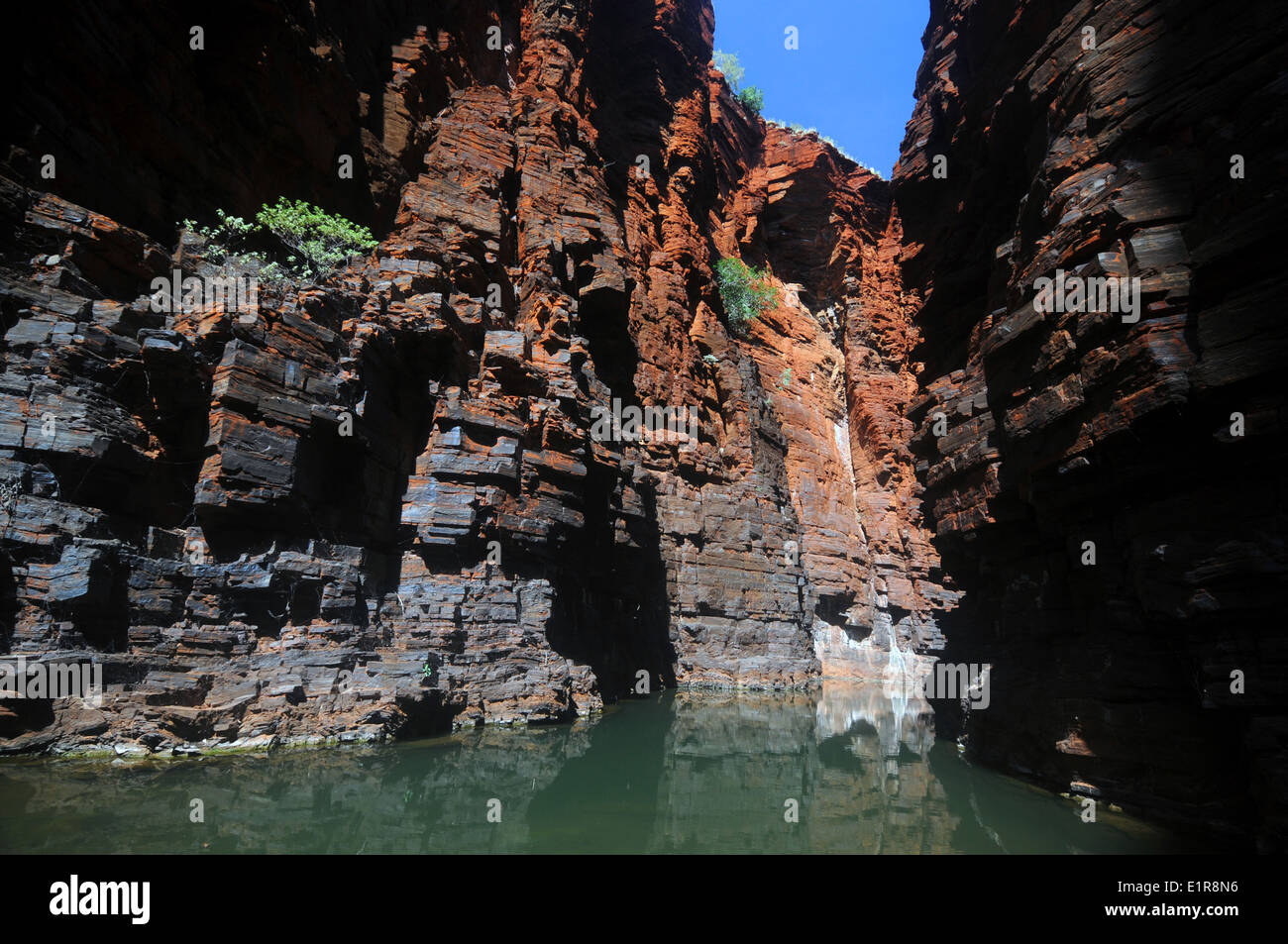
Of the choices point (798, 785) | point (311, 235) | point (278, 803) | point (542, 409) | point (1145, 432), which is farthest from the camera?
point (542, 409)

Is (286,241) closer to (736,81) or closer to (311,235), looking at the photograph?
(311,235)

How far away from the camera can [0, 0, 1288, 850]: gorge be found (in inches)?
308

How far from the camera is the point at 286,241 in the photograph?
53.5ft

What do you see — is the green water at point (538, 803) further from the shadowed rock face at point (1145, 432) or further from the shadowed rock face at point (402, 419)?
the shadowed rock face at point (402, 419)

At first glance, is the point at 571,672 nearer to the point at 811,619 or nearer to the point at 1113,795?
the point at 1113,795

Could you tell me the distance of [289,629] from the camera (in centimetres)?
1177

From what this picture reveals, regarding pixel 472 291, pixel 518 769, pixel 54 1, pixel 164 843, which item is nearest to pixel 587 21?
pixel 472 291

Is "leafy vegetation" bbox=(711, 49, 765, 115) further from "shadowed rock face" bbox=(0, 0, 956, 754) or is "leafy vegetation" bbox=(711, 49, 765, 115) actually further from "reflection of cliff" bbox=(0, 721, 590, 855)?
"reflection of cliff" bbox=(0, 721, 590, 855)

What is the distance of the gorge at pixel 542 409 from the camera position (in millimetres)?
7816

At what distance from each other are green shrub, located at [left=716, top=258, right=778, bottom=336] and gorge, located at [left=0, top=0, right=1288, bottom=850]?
9870 mm

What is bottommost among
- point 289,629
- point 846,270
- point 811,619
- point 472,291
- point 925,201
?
point 811,619

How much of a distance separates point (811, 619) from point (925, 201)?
18445mm

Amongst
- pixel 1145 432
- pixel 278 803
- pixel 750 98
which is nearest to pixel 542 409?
pixel 278 803

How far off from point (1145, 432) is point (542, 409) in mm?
13319
